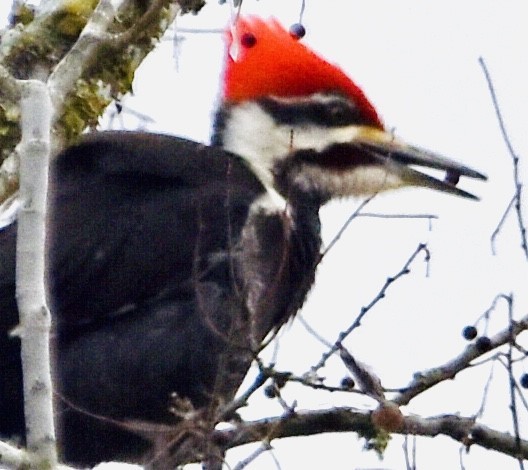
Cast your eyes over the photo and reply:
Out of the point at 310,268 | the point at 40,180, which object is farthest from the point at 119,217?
the point at 40,180

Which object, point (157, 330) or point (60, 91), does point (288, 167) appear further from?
point (60, 91)

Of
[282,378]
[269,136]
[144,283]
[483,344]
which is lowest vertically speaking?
[282,378]

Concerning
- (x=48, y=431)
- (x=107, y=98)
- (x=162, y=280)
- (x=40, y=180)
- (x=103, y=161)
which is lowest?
(x=48, y=431)

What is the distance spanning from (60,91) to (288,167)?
1.05m

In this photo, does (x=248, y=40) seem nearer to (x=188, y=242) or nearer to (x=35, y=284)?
(x=188, y=242)

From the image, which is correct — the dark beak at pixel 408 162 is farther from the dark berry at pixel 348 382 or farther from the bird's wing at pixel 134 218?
the dark berry at pixel 348 382

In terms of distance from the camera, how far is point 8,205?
13.9 feet

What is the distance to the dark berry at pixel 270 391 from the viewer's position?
131 inches

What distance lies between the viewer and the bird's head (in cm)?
461

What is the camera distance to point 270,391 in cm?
336

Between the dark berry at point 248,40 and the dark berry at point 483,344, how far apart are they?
1414 mm

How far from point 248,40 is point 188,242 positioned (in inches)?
28.7

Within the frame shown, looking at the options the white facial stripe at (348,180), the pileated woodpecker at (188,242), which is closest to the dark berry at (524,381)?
the pileated woodpecker at (188,242)

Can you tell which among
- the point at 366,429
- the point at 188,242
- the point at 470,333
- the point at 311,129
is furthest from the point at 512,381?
the point at 311,129
